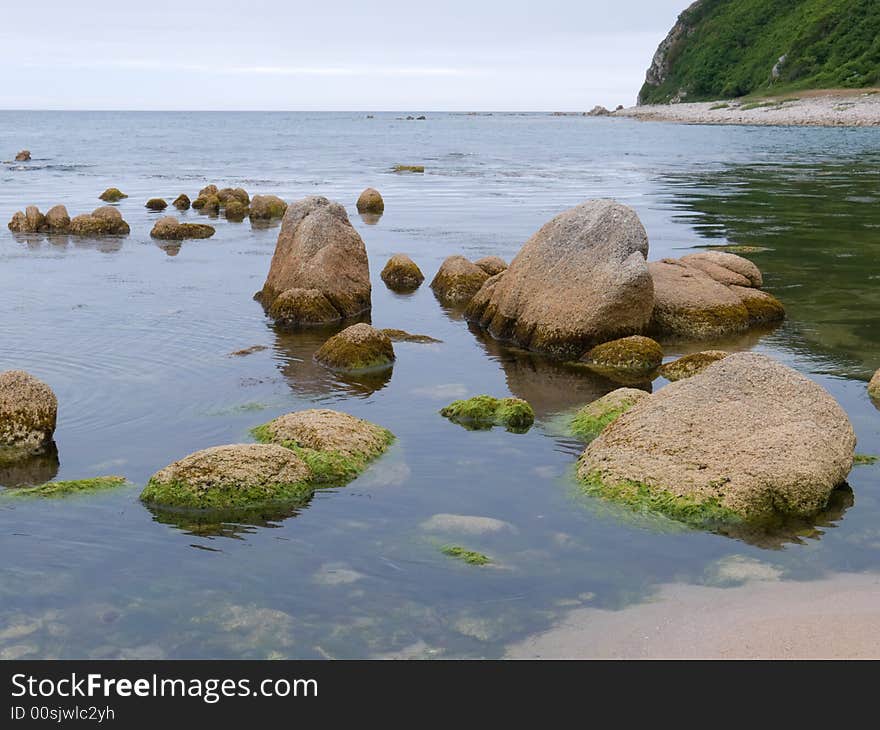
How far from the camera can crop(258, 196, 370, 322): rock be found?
2152 centimetres

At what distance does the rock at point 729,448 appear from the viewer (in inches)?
426

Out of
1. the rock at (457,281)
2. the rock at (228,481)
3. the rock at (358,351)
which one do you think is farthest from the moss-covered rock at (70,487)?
the rock at (457,281)

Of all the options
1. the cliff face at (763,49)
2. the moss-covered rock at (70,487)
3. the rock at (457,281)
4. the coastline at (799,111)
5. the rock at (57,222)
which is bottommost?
the moss-covered rock at (70,487)

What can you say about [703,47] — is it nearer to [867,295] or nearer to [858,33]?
[858,33]

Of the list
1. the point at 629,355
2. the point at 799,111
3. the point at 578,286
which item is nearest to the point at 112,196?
the point at 578,286

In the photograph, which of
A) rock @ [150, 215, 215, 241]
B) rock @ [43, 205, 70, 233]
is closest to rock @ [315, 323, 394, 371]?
rock @ [150, 215, 215, 241]

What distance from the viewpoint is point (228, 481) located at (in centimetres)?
1109

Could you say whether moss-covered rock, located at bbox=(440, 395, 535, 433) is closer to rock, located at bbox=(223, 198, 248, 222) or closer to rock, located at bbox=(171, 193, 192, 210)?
rock, located at bbox=(223, 198, 248, 222)

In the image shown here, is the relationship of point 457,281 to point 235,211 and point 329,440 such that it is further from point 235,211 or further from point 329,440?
point 235,211

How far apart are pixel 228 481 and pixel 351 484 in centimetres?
149

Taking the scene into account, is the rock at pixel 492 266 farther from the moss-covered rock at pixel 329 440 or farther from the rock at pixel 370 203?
the rock at pixel 370 203

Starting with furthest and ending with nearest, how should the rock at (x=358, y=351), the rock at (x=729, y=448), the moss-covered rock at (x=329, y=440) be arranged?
the rock at (x=358, y=351), the moss-covered rock at (x=329, y=440), the rock at (x=729, y=448)

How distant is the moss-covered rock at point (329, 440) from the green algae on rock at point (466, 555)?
85.7 inches
